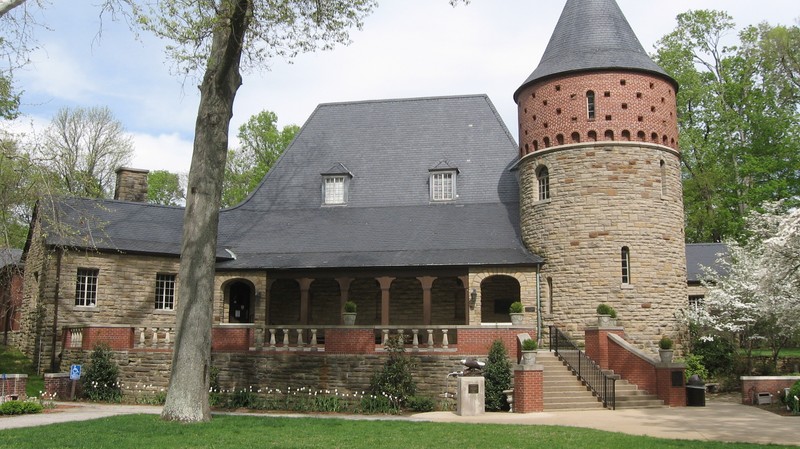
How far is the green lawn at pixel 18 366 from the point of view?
68.1 ft

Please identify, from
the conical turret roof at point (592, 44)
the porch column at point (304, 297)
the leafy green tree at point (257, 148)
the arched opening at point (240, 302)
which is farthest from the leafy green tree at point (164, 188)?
the conical turret roof at point (592, 44)

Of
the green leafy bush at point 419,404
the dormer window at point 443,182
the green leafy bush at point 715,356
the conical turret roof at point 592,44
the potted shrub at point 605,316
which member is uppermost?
the conical turret roof at point 592,44

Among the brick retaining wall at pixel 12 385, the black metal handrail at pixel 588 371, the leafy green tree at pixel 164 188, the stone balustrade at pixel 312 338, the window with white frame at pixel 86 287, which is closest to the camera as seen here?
the brick retaining wall at pixel 12 385

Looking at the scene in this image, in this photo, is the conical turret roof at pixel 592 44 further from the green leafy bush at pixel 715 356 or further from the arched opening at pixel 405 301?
the green leafy bush at pixel 715 356

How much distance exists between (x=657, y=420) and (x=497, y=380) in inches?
164

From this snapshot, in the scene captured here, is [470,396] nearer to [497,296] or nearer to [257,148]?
[497,296]

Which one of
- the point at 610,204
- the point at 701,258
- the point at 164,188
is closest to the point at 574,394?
the point at 610,204

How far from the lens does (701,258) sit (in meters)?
30.4

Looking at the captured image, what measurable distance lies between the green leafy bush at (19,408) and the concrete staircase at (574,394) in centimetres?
1140

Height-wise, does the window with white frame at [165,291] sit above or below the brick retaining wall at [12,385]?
above

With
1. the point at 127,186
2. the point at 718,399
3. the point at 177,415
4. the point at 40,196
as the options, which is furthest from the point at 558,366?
the point at 127,186

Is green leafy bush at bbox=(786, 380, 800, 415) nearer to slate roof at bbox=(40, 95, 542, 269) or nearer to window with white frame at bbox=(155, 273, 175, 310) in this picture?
slate roof at bbox=(40, 95, 542, 269)

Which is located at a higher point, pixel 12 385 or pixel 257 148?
pixel 257 148

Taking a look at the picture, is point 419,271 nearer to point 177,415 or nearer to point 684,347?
point 684,347
